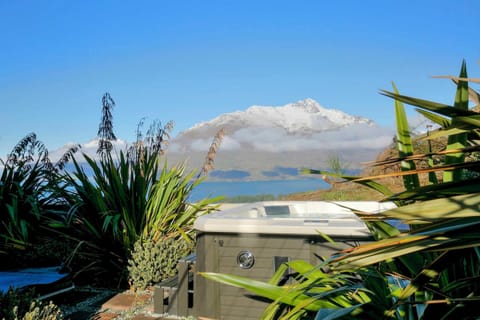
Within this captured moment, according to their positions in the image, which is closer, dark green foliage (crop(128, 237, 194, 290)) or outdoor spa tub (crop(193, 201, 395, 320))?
outdoor spa tub (crop(193, 201, 395, 320))

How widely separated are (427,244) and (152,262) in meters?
3.52

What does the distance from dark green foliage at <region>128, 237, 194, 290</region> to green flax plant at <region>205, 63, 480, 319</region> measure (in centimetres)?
242

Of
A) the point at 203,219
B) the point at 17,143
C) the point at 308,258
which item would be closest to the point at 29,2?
the point at 17,143

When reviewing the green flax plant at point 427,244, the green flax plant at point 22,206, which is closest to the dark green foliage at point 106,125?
the green flax plant at point 22,206

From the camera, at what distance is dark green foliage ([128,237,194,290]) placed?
4.11m

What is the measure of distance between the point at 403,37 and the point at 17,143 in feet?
25.1

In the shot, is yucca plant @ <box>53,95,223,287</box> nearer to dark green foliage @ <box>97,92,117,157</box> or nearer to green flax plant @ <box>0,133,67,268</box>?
green flax plant @ <box>0,133,67,268</box>

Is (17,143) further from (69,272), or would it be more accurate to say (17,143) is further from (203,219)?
(203,219)

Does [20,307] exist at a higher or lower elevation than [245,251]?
lower

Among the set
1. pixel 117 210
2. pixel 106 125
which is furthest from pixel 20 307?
pixel 106 125

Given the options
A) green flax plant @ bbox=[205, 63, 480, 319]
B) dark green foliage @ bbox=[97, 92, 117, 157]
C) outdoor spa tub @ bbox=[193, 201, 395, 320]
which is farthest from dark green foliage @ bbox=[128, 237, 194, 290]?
green flax plant @ bbox=[205, 63, 480, 319]

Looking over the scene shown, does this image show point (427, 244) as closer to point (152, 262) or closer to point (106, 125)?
point (152, 262)

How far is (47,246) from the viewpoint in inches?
185

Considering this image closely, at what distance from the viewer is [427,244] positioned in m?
1.03
